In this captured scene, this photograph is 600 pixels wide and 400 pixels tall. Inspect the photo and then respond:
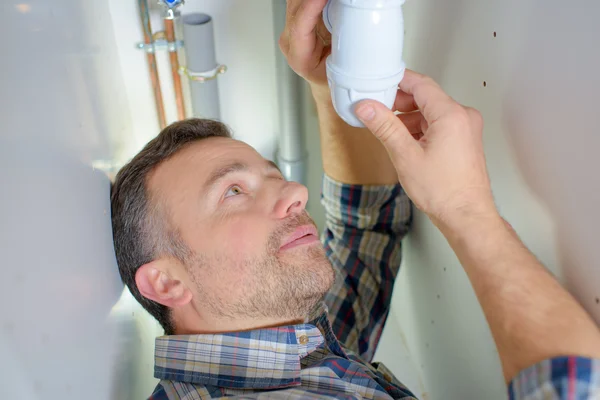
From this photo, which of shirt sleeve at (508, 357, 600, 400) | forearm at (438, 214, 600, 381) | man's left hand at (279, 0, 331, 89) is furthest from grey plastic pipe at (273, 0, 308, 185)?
shirt sleeve at (508, 357, 600, 400)

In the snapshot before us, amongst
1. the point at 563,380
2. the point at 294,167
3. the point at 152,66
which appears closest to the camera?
the point at 563,380

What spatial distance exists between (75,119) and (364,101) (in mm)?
399

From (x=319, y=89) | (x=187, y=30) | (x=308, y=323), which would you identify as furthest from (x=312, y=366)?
(x=187, y=30)

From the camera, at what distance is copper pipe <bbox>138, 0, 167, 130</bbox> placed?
1.10m

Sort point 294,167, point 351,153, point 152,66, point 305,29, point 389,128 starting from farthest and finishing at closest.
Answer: point 294,167
point 152,66
point 351,153
point 305,29
point 389,128

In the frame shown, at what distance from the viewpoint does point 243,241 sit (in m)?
0.84

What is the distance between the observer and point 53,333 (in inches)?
22.9

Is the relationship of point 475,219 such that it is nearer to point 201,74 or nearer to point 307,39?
point 307,39

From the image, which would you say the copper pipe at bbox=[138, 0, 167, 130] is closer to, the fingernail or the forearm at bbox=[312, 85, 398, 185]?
the forearm at bbox=[312, 85, 398, 185]

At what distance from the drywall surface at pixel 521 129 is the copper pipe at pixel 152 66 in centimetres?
51

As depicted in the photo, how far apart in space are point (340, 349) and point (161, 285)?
0.32m

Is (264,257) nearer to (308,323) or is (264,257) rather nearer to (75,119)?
(308,323)

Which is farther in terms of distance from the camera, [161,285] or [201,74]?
[201,74]

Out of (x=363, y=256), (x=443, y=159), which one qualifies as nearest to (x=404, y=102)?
(x=443, y=159)
